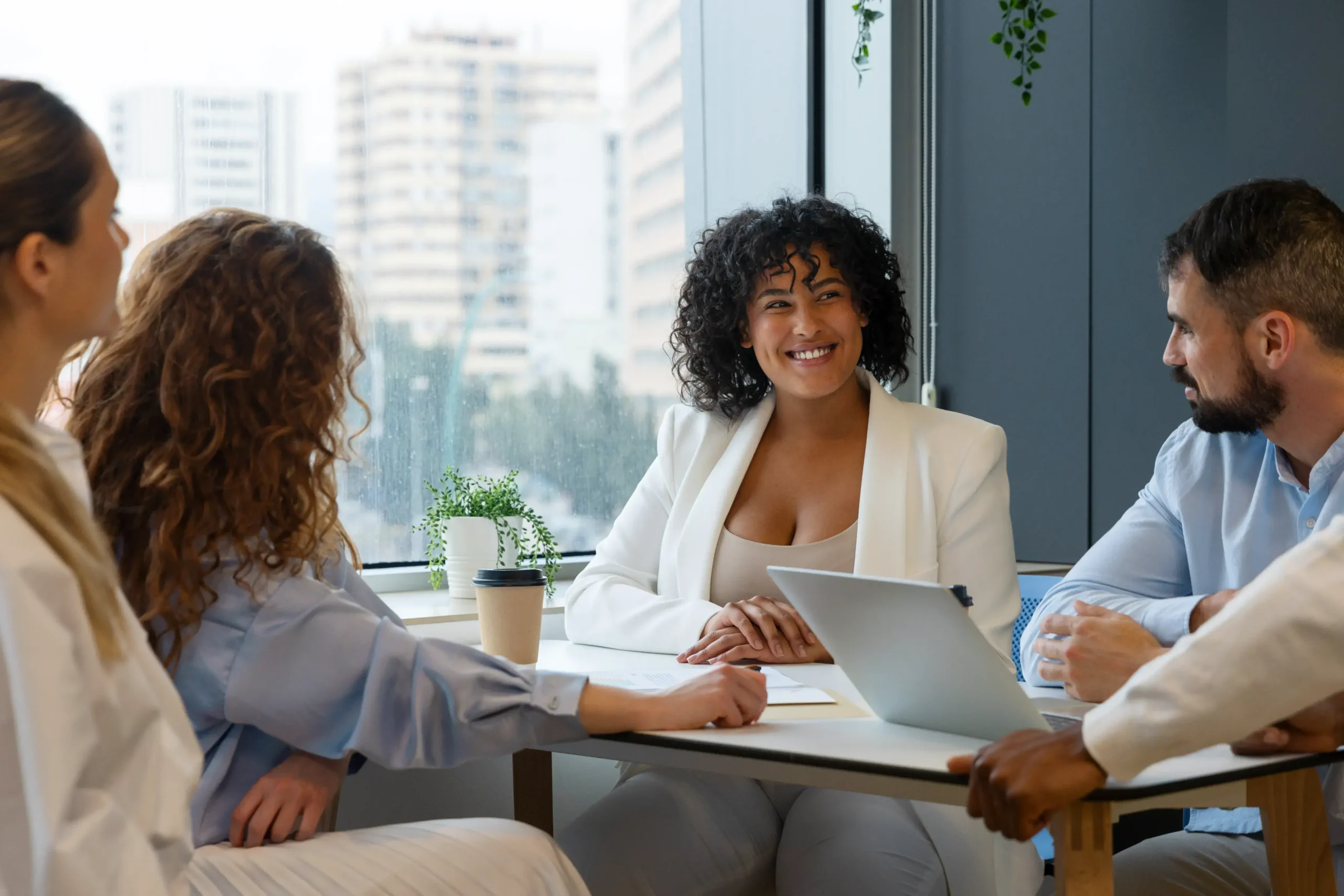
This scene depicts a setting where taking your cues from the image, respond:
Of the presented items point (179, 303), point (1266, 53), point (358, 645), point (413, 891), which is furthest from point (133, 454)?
point (1266, 53)

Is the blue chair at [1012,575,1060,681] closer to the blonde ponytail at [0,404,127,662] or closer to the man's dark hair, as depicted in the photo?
the man's dark hair

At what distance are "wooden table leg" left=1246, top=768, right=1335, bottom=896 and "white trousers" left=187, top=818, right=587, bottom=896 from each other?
75cm

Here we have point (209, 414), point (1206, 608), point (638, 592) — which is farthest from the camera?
point (638, 592)

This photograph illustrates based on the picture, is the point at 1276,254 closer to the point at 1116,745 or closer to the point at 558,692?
the point at 1116,745

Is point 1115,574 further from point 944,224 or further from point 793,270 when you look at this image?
point 944,224

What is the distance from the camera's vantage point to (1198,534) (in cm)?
208

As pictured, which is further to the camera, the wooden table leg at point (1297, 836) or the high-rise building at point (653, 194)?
the high-rise building at point (653, 194)

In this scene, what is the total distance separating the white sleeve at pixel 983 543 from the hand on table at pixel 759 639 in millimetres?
324

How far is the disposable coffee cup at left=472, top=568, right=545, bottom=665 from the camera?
6.57 feet

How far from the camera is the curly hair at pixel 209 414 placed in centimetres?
141

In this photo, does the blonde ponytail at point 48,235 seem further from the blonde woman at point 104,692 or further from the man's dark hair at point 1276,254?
the man's dark hair at point 1276,254

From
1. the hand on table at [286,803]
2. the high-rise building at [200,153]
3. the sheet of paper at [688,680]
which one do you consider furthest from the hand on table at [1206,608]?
the high-rise building at [200,153]

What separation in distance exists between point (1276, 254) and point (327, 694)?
150cm

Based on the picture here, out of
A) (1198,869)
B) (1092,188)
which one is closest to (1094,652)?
(1198,869)
